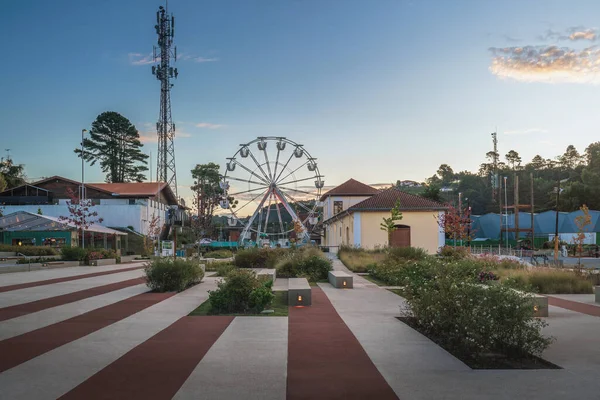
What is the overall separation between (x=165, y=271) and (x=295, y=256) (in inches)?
332

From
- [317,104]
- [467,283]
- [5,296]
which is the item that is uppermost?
[317,104]

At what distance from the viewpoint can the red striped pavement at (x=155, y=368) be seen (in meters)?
5.93

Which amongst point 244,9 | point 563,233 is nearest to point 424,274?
point 244,9

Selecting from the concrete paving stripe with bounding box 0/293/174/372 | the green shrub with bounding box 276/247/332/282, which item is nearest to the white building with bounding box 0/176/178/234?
the green shrub with bounding box 276/247/332/282

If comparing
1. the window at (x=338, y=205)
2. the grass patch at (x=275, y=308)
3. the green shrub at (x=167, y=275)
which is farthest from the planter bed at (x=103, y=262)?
the window at (x=338, y=205)

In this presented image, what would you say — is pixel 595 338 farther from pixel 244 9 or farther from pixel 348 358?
pixel 244 9

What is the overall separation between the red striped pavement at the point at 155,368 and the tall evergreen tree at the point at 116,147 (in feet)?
266

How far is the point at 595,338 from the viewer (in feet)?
29.9

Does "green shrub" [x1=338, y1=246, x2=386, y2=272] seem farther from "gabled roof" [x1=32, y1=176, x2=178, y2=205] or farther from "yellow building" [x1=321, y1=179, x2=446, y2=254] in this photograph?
"gabled roof" [x1=32, y1=176, x2=178, y2=205]

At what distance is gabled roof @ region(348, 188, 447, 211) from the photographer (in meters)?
43.7

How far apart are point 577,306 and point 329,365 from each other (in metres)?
9.08

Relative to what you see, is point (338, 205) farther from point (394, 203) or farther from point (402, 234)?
point (402, 234)

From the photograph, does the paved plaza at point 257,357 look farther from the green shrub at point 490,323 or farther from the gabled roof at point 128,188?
the gabled roof at point 128,188

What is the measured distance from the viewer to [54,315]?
11.8 m
